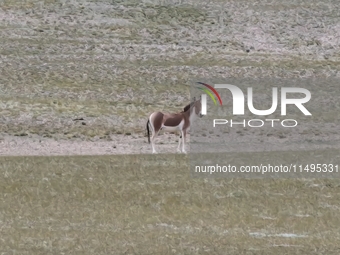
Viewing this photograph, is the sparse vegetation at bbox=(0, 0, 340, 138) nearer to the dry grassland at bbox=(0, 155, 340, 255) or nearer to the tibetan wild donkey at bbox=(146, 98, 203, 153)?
the tibetan wild donkey at bbox=(146, 98, 203, 153)

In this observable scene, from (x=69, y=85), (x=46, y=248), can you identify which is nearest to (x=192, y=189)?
(x=46, y=248)

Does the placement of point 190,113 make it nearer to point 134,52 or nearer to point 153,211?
point 153,211

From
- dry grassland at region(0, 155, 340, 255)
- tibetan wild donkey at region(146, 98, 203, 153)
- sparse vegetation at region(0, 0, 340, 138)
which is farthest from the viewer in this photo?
sparse vegetation at region(0, 0, 340, 138)

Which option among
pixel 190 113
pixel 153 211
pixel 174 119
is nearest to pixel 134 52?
pixel 190 113

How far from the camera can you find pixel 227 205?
2045 cm

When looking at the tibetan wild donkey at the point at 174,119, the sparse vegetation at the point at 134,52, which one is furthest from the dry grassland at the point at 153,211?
the sparse vegetation at the point at 134,52

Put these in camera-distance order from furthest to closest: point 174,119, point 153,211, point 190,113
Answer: point 190,113 → point 174,119 → point 153,211

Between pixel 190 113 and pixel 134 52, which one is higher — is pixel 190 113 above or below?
above

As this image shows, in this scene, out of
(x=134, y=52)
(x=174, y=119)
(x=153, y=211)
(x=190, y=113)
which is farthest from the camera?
(x=134, y=52)

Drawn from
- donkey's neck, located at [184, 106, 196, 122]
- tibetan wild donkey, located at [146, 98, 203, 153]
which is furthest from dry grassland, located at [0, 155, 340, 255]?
donkey's neck, located at [184, 106, 196, 122]

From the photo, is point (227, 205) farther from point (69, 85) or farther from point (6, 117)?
point (69, 85)

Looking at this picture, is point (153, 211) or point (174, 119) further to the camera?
point (174, 119)

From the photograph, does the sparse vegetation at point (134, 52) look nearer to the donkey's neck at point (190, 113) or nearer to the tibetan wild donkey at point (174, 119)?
the tibetan wild donkey at point (174, 119)

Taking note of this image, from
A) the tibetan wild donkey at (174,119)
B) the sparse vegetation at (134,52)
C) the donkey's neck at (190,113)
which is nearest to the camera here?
the tibetan wild donkey at (174,119)
